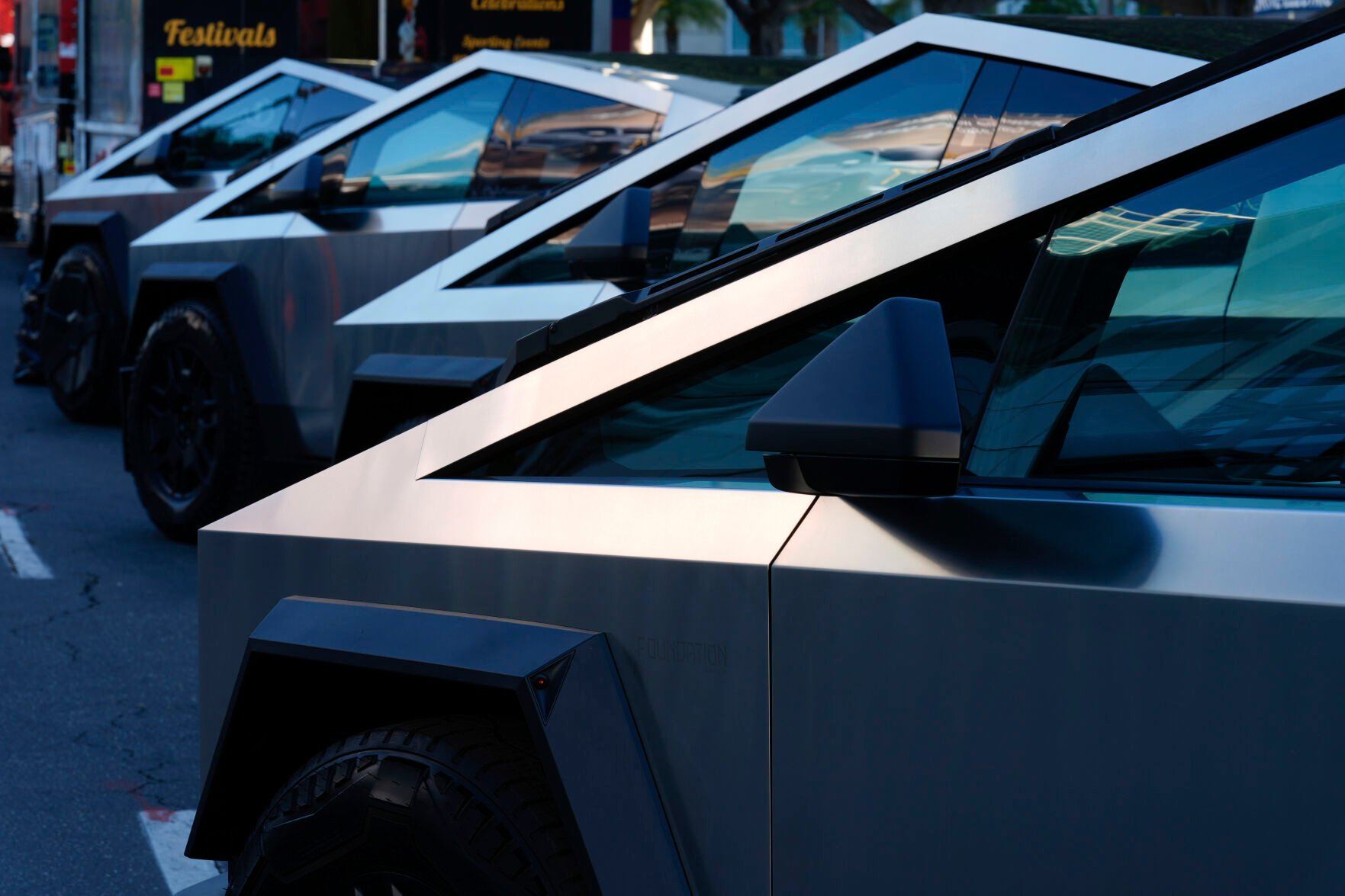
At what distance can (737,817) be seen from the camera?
1798 mm

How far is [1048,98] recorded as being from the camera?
4.23 metres

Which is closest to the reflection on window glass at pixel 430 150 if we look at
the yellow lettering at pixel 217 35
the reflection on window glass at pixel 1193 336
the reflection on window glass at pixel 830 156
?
the reflection on window glass at pixel 830 156

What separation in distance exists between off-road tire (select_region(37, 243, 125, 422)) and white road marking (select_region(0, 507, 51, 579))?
5.97ft

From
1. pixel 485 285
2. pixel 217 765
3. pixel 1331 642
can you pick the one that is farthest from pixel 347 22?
pixel 1331 642

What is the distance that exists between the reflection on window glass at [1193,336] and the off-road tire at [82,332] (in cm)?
741

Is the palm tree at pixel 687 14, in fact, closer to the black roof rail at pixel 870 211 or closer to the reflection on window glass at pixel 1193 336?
the black roof rail at pixel 870 211

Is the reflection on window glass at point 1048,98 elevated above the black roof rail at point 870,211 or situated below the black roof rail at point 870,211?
above

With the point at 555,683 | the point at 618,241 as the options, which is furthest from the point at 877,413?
the point at 618,241

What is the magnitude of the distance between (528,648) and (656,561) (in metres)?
0.20

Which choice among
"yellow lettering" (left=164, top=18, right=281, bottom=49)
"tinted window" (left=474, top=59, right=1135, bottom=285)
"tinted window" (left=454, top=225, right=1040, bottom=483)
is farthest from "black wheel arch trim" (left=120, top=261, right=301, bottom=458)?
"yellow lettering" (left=164, top=18, right=281, bottom=49)

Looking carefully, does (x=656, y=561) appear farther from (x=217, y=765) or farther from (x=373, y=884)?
(x=217, y=765)

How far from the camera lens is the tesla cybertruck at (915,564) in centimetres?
156

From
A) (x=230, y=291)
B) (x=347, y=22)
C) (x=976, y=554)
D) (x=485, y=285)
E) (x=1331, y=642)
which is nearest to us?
(x=1331, y=642)

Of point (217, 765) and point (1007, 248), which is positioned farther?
point (217, 765)
